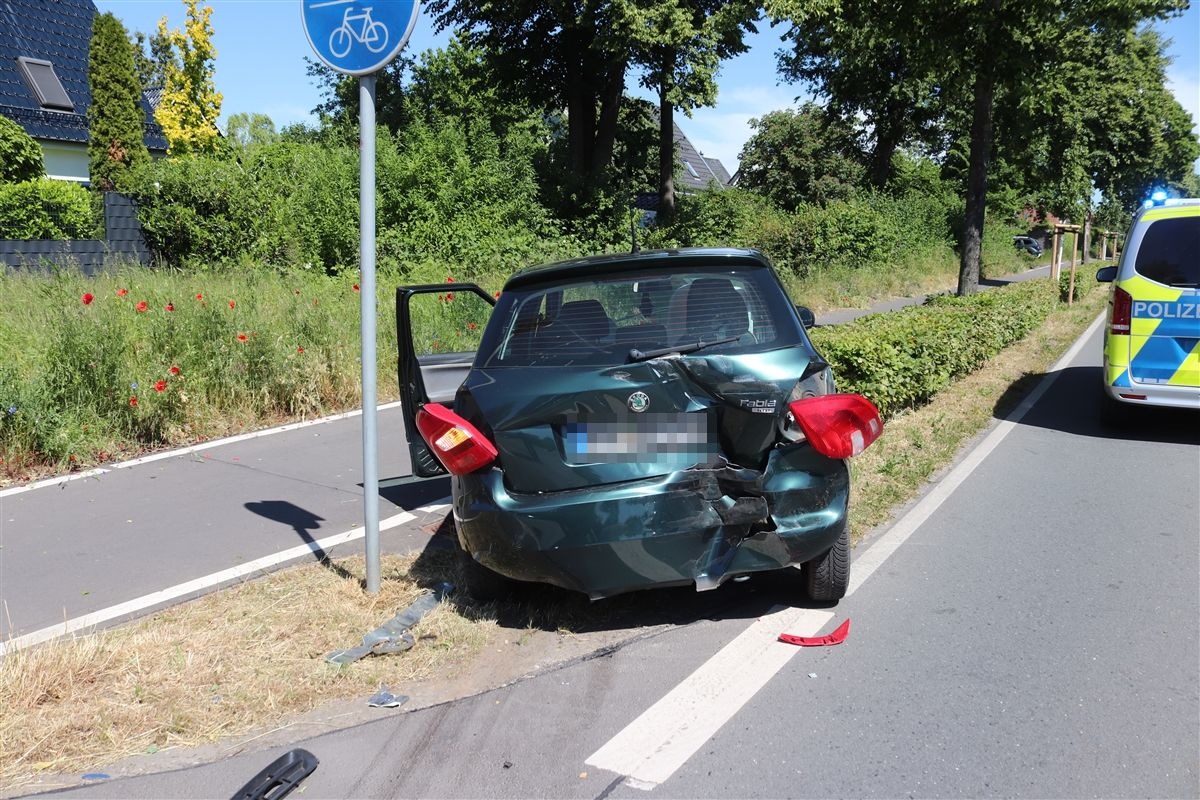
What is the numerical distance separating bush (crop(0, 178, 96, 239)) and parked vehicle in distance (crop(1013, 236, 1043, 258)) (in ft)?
164

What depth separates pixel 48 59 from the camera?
1238 inches

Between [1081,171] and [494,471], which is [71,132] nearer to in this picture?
[494,471]

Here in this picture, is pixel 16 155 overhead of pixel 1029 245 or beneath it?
overhead

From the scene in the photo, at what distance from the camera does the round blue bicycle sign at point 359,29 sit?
4.36m

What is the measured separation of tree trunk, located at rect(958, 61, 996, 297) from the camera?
1825cm

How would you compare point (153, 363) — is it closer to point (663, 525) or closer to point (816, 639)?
point (663, 525)

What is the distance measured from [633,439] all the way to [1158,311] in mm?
6743

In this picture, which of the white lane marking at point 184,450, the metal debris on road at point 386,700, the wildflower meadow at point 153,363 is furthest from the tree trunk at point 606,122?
the metal debris on road at point 386,700

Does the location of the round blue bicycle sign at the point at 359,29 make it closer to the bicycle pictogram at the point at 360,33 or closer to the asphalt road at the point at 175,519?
the bicycle pictogram at the point at 360,33

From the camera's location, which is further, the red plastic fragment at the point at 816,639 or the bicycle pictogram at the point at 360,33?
the bicycle pictogram at the point at 360,33

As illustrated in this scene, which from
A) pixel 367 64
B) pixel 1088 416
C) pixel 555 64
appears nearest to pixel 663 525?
pixel 367 64

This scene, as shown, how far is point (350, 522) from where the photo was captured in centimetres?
618

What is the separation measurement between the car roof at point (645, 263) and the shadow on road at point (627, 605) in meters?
1.55

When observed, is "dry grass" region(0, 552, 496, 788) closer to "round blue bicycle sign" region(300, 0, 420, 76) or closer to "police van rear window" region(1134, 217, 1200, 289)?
"round blue bicycle sign" region(300, 0, 420, 76)
